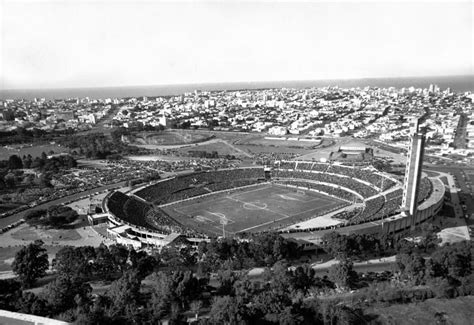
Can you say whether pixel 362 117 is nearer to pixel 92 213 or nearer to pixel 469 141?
pixel 469 141

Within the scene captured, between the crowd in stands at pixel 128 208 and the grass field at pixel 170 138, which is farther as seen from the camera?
the grass field at pixel 170 138

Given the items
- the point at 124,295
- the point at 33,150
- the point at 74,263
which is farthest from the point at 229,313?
the point at 33,150

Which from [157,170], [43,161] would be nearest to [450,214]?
[157,170]

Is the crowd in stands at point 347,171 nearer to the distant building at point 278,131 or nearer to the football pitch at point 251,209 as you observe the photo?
Result: the football pitch at point 251,209

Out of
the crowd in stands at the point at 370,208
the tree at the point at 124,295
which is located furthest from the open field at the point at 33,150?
the crowd in stands at the point at 370,208

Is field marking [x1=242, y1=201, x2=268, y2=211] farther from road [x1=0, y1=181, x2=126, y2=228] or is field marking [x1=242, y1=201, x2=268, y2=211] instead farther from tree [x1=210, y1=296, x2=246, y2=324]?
tree [x1=210, y1=296, x2=246, y2=324]

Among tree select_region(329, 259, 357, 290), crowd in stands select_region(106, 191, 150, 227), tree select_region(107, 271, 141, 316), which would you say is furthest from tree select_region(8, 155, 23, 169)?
tree select_region(329, 259, 357, 290)
